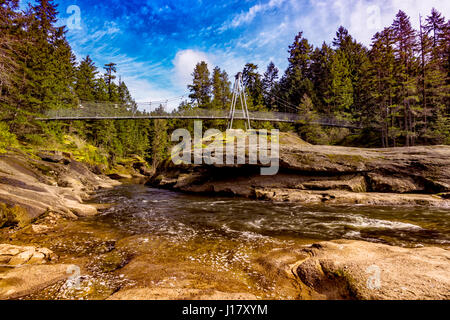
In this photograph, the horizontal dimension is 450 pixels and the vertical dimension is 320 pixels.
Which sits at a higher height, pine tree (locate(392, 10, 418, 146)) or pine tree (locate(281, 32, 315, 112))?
pine tree (locate(281, 32, 315, 112))

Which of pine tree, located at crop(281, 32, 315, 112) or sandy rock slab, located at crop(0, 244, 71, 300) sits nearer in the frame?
sandy rock slab, located at crop(0, 244, 71, 300)

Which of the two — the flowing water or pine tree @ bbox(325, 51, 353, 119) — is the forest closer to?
pine tree @ bbox(325, 51, 353, 119)

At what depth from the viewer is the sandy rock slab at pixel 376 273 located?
73.7 inches

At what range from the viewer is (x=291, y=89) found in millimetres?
38469

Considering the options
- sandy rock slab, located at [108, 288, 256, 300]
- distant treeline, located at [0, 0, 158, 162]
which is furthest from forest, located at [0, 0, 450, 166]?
sandy rock slab, located at [108, 288, 256, 300]

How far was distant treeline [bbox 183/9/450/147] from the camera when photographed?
17672mm

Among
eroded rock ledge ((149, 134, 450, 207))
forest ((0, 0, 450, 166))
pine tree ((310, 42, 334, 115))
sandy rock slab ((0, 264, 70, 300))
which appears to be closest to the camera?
sandy rock slab ((0, 264, 70, 300))

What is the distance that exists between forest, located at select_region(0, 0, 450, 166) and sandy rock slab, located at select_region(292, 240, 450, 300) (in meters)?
11.3

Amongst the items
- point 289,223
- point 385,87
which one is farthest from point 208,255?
point 385,87

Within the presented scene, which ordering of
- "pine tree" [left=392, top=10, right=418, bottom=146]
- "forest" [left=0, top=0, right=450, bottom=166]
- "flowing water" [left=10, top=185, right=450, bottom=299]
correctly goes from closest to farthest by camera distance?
1. "flowing water" [left=10, top=185, right=450, bottom=299]
2. "forest" [left=0, top=0, right=450, bottom=166]
3. "pine tree" [left=392, top=10, right=418, bottom=146]

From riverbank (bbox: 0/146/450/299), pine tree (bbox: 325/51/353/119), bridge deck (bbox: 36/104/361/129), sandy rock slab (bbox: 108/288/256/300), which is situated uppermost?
pine tree (bbox: 325/51/353/119)

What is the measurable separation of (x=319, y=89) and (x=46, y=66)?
37.1 meters
